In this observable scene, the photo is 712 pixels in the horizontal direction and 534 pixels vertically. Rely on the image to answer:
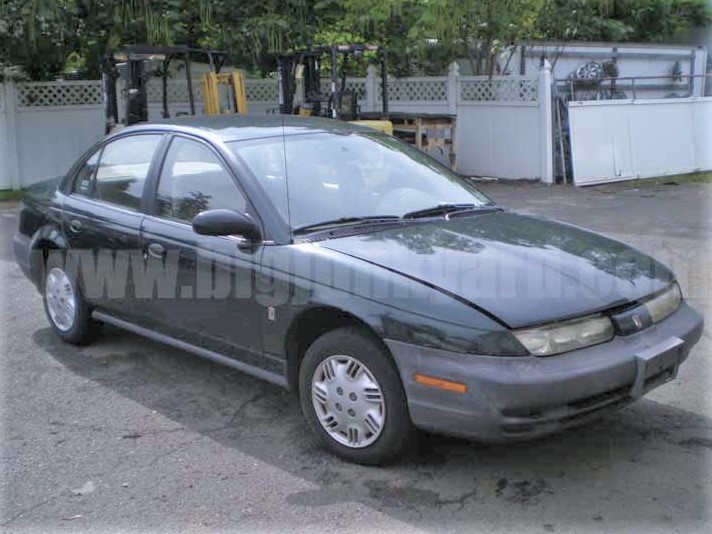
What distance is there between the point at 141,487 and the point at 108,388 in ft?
4.61

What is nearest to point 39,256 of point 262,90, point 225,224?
point 225,224

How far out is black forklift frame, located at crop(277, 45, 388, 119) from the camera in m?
14.4

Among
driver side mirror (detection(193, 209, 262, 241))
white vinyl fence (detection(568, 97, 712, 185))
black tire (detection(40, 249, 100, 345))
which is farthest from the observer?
white vinyl fence (detection(568, 97, 712, 185))

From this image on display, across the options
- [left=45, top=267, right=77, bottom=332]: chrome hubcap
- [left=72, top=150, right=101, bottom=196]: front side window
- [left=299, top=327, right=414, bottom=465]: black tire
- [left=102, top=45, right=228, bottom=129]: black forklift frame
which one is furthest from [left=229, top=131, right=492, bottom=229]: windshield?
[left=102, top=45, right=228, bottom=129]: black forklift frame

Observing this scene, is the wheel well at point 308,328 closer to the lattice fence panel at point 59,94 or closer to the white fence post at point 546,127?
the white fence post at point 546,127

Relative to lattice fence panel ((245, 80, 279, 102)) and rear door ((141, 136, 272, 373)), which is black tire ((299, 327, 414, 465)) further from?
lattice fence panel ((245, 80, 279, 102))

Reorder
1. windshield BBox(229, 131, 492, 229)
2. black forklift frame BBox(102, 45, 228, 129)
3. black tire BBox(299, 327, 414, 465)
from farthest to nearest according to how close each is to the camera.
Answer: black forklift frame BBox(102, 45, 228, 129) < windshield BBox(229, 131, 492, 229) < black tire BBox(299, 327, 414, 465)

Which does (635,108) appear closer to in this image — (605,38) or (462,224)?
(605,38)

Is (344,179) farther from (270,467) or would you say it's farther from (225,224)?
(270,467)

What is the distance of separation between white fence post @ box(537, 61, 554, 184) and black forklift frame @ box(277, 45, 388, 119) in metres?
2.77

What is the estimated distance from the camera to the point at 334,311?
12.7 feet

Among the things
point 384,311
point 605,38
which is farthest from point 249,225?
point 605,38

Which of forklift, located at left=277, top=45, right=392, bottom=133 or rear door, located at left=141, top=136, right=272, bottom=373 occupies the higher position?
forklift, located at left=277, top=45, right=392, bottom=133

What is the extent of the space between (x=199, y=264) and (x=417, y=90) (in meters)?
12.8
